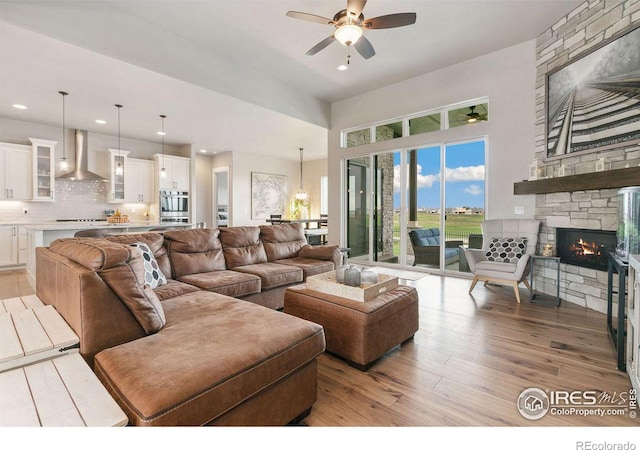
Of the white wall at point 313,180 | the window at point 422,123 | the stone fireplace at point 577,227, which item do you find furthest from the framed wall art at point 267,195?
the stone fireplace at point 577,227

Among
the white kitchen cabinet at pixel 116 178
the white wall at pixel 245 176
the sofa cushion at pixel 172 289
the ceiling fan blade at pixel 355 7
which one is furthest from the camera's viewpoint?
the white wall at pixel 245 176

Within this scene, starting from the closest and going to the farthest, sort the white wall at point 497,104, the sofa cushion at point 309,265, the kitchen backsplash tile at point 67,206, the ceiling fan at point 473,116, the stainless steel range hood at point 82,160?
the sofa cushion at point 309,265, the white wall at point 497,104, the ceiling fan at point 473,116, the kitchen backsplash tile at point 67,206, the stainless steel range hood at point 82,160

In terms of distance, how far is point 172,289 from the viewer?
249 cm

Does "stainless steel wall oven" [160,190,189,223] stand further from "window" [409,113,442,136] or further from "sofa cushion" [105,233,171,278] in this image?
"window" [409,113,442,136]

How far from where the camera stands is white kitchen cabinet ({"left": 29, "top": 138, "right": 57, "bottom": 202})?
6011mm

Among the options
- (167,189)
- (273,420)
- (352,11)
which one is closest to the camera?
(273,420)

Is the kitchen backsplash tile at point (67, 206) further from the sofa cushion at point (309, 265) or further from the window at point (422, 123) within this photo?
the window at point (422, 123)

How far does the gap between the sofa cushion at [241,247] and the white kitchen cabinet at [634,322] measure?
3.24 metres

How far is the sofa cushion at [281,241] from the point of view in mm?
3981

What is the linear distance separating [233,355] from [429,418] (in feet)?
3.63
